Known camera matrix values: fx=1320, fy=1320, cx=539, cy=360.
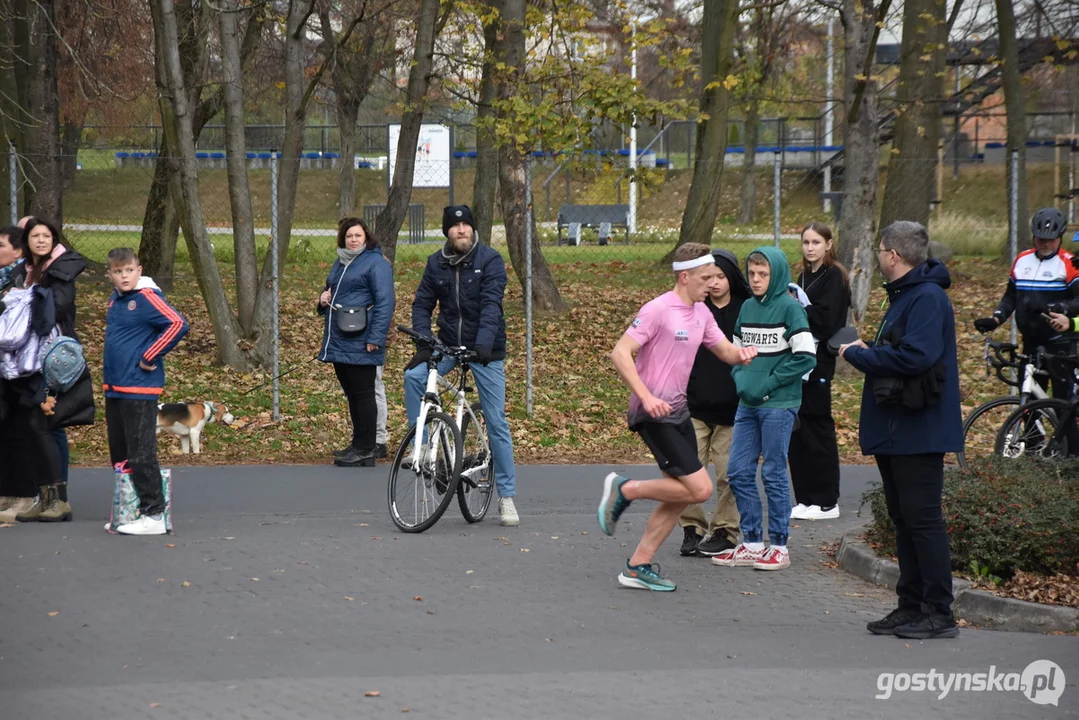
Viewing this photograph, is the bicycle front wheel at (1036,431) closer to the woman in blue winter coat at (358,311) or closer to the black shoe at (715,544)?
the black shoe at (715,544)

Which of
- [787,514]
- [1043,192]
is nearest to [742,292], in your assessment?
[787,514]

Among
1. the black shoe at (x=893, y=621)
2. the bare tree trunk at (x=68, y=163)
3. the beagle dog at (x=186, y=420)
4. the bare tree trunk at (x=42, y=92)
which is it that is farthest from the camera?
the bare tree trunk at (x=42, y=92)

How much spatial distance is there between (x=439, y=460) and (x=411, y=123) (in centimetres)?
925

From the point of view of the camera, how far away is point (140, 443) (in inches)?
327

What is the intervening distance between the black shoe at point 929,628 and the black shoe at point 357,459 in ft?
18.9

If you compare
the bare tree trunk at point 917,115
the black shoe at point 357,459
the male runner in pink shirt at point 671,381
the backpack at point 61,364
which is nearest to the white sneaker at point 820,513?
the male runner in pink shirt at point 671,381

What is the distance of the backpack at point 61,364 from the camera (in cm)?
844

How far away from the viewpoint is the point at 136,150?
23391mm

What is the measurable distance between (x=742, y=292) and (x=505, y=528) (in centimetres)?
223

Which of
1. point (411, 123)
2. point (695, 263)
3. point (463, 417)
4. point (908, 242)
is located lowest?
point (463, 417)

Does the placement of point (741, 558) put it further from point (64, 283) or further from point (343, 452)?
point (64, 283)

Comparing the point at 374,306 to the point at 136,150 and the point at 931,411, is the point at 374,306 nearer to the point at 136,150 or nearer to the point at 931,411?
the point at 931,411

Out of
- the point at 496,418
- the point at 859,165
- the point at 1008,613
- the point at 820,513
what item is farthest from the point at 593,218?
the point at 1008,613

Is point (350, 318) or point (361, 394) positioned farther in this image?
point (361, 394)
